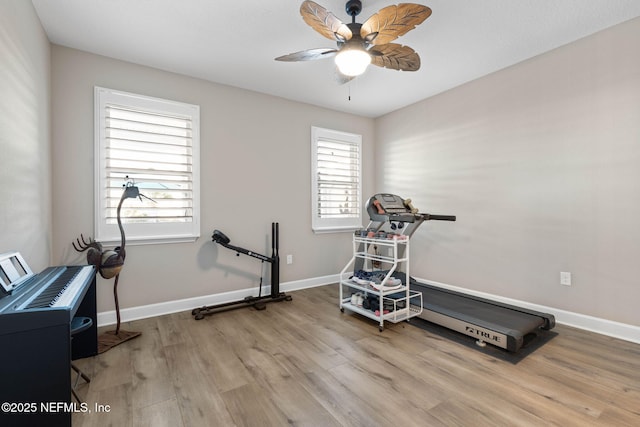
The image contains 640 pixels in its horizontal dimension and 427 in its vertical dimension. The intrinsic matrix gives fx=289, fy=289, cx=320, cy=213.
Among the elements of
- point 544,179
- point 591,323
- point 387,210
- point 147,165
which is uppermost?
point 147,165

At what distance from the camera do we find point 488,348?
2346mm

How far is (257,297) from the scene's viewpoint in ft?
11.6

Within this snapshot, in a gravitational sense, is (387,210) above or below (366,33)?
below

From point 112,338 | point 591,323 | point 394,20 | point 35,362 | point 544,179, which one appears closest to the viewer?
point 35,362

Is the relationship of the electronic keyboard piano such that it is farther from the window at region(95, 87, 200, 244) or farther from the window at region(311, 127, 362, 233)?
the window at region(311, 127, 362, 233)

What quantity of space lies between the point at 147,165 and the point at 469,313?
353cm

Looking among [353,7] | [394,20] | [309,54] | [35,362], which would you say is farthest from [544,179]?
[35,362]

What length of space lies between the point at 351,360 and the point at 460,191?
102 inches

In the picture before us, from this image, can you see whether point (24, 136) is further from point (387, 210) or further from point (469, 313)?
point (469, 313)

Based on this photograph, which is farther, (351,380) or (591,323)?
(591,323)

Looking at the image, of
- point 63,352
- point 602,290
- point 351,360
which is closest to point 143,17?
point 63,352

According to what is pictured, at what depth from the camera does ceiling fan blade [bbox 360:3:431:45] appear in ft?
5.65

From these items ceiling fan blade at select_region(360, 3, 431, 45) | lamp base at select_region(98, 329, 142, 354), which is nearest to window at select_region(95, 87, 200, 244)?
lamp base at select_region(98, 329, 142, 354)

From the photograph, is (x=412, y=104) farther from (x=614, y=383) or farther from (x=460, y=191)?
(x=614, y=383)
